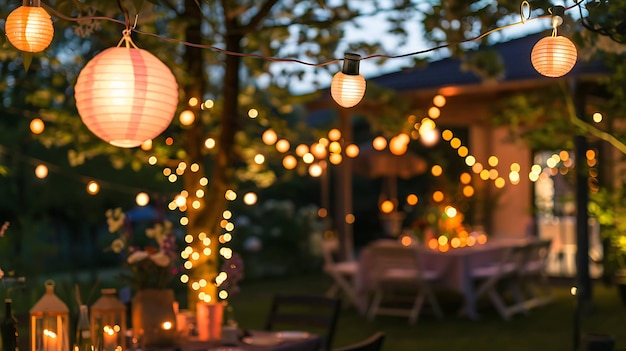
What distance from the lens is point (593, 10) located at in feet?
13.8

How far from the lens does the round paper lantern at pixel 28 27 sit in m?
3.43

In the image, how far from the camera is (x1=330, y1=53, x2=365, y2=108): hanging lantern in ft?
12.2

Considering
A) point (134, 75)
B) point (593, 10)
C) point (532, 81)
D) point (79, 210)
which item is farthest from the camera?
point (79, 210)

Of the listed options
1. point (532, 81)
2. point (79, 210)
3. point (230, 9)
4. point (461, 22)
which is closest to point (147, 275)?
point (230, 9)

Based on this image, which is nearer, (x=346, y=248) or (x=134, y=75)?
(x=134, y=75)

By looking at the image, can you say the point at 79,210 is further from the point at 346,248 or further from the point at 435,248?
the point at 435,248

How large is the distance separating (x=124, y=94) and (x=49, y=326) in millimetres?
1075

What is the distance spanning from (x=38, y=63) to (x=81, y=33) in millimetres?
1980

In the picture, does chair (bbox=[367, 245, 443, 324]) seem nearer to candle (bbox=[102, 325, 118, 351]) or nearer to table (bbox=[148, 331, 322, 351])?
table (bbox=[148, 331, 322, 351])

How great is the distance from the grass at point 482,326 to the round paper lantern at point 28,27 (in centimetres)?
474

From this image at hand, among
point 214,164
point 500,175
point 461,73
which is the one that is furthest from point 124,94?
point 500,175

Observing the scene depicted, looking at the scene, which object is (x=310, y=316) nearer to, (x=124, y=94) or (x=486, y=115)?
(x=124, y=94)

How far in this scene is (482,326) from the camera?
8.64m

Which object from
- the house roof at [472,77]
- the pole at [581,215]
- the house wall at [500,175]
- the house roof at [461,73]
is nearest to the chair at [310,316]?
the pole at [581,215]
